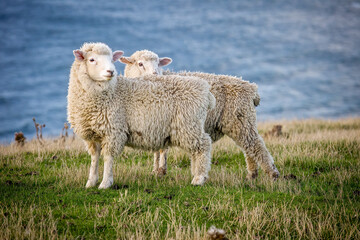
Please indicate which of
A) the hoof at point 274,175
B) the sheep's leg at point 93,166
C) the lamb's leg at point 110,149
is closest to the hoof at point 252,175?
the hoof at point 274,175

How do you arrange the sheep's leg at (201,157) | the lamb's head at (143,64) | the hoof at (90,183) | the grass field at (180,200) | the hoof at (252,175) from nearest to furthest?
the grass field at (180,200), the hoof at (90,183), the sheep's leg at (201,157), the hoof at (252,175), the lamb's head at (143,64)

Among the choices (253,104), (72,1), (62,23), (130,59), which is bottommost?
(253,104)

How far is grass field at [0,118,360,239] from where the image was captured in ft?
14.7

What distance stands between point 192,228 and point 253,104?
10.9 ft

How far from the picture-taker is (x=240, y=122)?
7043mm

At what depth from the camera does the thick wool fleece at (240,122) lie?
7039 mm

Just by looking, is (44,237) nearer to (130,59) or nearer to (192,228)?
(192,228)

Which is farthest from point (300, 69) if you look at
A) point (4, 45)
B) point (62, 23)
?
point (62, 23)

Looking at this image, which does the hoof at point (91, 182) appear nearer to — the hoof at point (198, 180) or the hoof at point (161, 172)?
the hoof at point (161, 172)

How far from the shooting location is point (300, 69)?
70875mm

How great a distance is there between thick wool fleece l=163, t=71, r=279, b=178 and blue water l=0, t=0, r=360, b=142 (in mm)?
23813

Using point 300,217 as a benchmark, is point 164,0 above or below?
above

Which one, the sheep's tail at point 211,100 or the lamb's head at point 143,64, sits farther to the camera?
the lamb's head at point 143,64

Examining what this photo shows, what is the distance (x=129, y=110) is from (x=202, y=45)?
332ft
